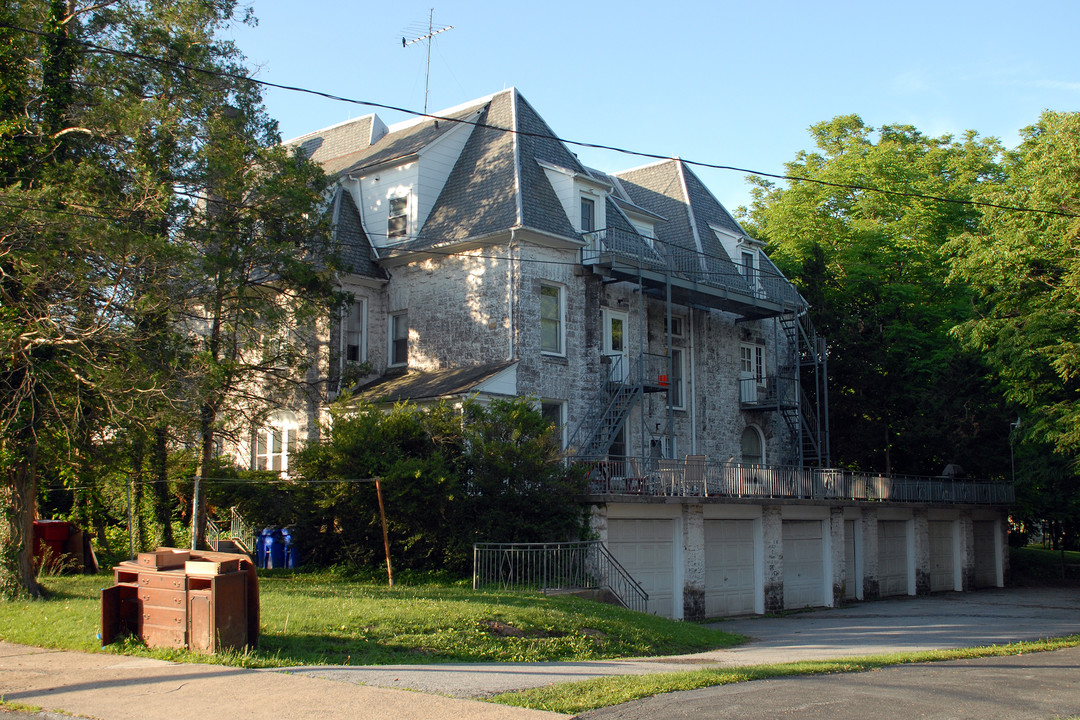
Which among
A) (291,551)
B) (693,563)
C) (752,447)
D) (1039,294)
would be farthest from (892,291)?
(291,551)

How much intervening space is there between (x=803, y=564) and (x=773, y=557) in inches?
81.9

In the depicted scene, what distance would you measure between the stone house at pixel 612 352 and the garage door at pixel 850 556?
0.07 meters

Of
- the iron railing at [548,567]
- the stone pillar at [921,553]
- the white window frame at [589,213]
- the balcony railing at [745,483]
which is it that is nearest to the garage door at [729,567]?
the balcony railing at [745,483]

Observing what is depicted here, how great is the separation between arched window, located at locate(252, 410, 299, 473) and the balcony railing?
361 inches

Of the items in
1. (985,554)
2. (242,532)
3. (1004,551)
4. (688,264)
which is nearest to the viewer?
(242,532)

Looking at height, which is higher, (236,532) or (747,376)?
(747,376)

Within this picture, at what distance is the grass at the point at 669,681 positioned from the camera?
367 inches

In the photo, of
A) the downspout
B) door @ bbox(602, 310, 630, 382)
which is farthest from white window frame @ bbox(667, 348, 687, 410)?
the downspout

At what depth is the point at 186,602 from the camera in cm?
1135

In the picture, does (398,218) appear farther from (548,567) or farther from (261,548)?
(548,567)

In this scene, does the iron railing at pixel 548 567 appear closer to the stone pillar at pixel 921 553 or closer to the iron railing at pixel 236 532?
the iron railing at pixel 236 532

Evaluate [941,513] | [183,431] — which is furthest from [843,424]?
[183,431]

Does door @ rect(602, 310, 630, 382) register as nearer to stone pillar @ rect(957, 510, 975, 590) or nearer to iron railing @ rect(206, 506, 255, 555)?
iron railing @ rect(206, 506, 255, 555)

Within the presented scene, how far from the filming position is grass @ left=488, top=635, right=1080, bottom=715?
9.31 meters
